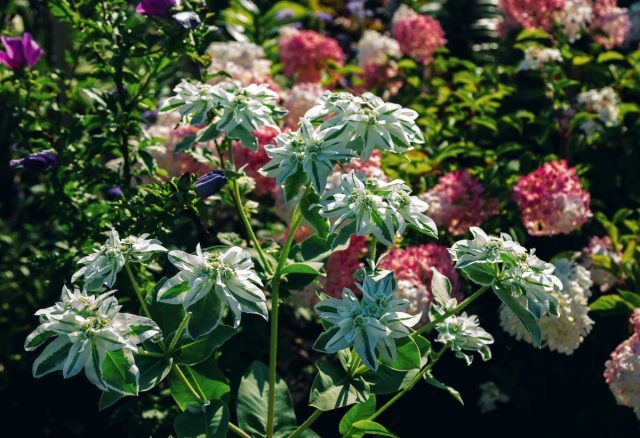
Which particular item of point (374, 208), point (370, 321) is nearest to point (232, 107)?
point (374, 208)

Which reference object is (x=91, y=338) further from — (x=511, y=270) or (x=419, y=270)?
(x=419, y=270)

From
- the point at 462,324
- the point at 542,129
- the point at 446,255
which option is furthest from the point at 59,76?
the point at 542,129

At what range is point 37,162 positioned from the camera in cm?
186

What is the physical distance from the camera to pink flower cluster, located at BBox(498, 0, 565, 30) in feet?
9.08

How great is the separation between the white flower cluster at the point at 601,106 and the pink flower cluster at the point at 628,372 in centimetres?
86

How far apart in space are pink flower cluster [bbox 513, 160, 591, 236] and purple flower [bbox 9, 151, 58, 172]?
1249 millimetres

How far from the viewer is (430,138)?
2.55 metres

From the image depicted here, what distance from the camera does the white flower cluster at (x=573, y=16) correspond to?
2738 mm

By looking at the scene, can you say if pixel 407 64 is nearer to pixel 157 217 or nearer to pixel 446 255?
pixel 446 255

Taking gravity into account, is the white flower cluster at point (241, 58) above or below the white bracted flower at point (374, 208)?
below

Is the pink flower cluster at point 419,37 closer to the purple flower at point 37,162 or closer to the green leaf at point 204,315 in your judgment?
the purple flower at point 37,162

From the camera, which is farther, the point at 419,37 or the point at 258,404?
the point at 419,37

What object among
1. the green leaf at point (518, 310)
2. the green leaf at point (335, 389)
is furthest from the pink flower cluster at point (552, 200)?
the green leaf at point (335, 389)

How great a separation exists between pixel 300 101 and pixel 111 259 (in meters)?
1.08
